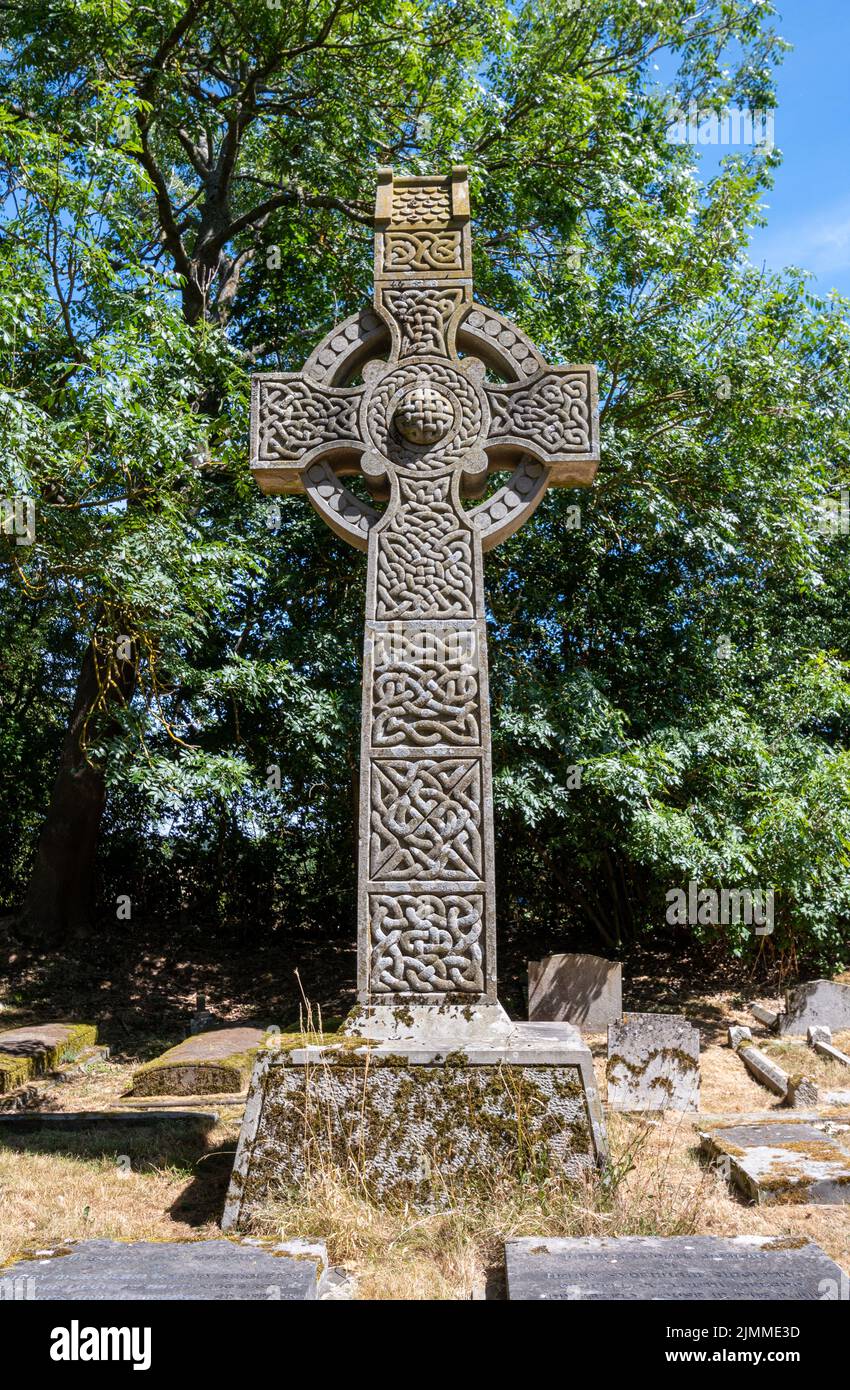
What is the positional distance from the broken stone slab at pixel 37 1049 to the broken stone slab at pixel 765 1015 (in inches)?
252

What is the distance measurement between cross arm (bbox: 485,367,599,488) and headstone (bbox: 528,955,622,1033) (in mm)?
6579

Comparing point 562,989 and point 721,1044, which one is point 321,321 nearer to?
point 562,989

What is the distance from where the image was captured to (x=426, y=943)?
4.18m

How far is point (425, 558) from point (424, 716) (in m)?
0.73

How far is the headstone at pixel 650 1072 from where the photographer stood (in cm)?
666

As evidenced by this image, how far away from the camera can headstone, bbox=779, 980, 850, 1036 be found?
382 inches

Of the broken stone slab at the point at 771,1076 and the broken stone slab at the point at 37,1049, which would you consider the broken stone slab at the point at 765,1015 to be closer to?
the broken stone slab at the point at 771,1076

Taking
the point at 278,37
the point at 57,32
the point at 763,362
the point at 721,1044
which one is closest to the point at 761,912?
the point at 721,1044

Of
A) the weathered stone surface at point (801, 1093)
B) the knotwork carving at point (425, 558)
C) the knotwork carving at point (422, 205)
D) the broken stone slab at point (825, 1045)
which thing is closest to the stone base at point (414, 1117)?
the knotwork carving at point (425, 558)

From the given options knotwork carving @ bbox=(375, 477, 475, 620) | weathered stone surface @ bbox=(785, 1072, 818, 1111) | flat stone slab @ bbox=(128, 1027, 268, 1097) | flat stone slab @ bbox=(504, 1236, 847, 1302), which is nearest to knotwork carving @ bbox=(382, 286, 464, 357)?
knotwork carving @ bbox=(375, 477, 475, 620)

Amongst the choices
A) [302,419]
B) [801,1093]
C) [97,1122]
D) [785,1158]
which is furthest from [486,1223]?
[801,1093]

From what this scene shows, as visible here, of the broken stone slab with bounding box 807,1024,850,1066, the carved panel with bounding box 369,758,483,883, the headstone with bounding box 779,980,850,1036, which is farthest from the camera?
the headstone with bounding box 779,980,850,1036

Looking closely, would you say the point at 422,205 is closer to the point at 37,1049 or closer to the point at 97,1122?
the point at 97,1122

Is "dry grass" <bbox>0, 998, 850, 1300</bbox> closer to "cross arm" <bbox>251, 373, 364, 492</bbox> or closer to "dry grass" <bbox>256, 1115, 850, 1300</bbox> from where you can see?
"dry grass" <bbox>256, 1115, 850, 1300</bbox>
